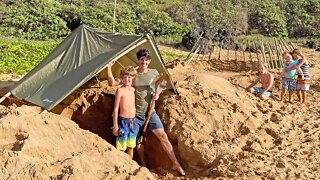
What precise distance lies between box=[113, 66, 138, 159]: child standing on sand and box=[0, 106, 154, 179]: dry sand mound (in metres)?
0.53

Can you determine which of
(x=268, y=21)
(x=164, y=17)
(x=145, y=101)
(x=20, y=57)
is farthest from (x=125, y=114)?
(x=268, y=21)

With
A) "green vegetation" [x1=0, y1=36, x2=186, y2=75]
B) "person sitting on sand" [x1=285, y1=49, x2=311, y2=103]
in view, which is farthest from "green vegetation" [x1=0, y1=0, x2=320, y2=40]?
"person sitting on sand" [x1=285, y1=49, x2=311, y2=103]

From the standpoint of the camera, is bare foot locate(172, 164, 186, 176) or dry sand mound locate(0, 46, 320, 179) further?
bare foot locate(172, 164, 186, 176)

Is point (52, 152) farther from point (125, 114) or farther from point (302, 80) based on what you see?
point (302, 80)

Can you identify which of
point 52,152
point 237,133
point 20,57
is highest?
point 52,152

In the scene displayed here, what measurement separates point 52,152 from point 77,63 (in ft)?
7.09

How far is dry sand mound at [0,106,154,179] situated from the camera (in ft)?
13.6

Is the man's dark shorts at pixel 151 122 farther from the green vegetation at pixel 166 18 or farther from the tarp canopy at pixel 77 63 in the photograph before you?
the green vegetation at pixel 166 18

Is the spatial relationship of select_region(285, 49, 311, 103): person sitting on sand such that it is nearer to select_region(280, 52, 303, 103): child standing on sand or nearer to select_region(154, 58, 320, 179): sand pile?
select_region(280, 52, 303, 103): child standing on sand

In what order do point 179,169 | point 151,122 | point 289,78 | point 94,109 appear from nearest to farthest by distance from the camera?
point 179,169 → point 151,122 → point 94,109 → point 289,78

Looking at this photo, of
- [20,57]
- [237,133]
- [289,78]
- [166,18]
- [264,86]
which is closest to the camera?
[237,133]

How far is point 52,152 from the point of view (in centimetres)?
452

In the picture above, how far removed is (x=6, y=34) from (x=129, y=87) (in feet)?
61.1

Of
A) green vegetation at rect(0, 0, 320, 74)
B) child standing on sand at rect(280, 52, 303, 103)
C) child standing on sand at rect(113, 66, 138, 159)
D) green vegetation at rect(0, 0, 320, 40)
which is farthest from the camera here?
green vegetation at rect(0, 0, 320, 40)
